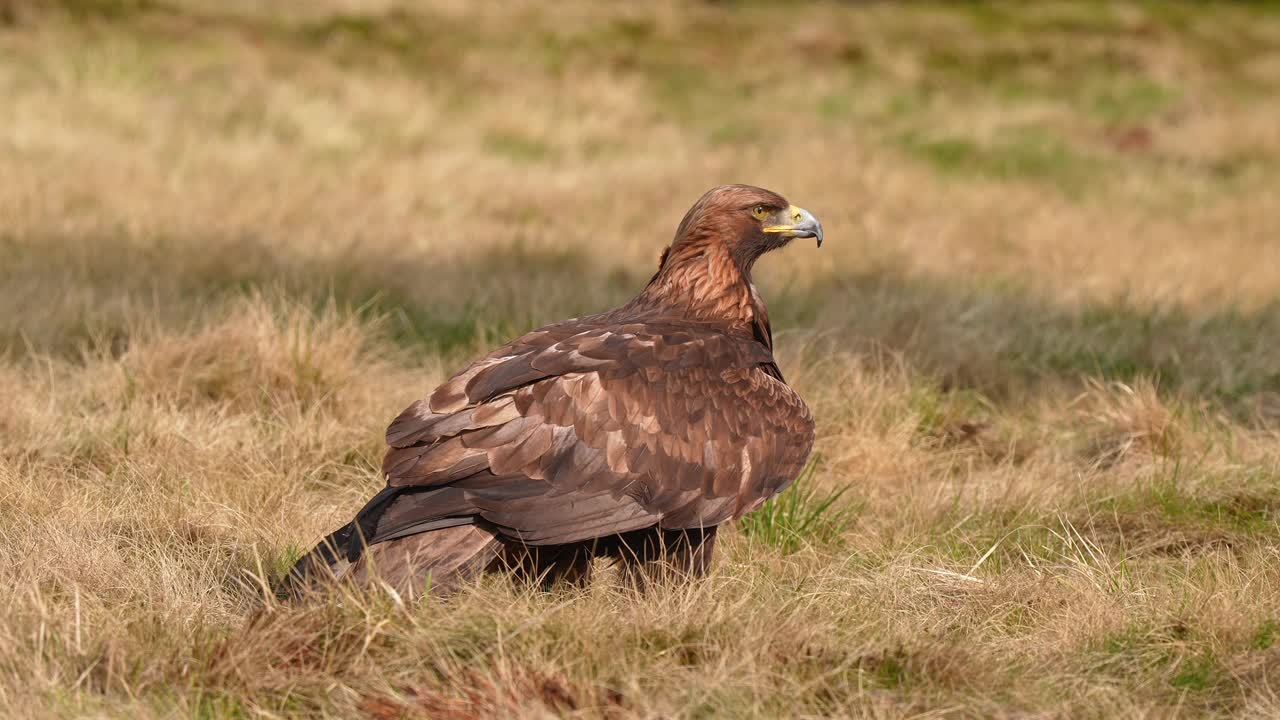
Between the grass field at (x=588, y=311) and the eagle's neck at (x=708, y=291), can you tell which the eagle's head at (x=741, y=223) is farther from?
the grass field at (x=588, y=311)

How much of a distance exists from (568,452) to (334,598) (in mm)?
761

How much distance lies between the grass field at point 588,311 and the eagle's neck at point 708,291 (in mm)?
648

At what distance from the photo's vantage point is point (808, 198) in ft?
40.2

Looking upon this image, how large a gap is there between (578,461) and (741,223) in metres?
1.34

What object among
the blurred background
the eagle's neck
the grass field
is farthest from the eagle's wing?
the blurred background

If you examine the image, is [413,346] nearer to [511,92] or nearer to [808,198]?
[808,198]

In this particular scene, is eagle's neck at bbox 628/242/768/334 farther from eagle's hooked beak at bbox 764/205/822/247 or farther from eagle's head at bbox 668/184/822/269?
eagle's hooked beak at bbox 764/205/822/247

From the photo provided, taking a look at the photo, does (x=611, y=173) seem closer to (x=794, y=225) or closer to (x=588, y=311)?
(x=588, y=311)

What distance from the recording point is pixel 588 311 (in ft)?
26.6

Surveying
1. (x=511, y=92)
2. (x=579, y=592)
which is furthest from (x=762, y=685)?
(x=511, y=92)

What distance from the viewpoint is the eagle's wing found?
3.94m

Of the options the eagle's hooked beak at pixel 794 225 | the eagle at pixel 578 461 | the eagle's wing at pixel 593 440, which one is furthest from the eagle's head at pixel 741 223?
the eagle's wing at pixel 593 440

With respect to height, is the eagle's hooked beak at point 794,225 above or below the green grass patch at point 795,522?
above

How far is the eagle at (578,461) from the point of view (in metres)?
3.89
